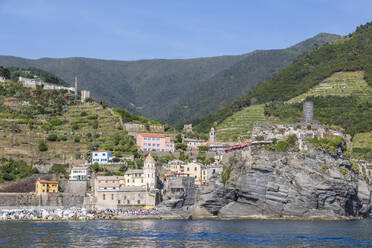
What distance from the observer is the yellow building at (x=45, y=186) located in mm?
97188

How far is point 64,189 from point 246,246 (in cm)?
5291

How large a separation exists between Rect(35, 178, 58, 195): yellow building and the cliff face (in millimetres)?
24802

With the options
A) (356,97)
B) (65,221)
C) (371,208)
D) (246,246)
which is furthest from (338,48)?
(246,246)

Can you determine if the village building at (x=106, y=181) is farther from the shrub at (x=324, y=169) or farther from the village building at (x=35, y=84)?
the village building at (x=35, y=84)

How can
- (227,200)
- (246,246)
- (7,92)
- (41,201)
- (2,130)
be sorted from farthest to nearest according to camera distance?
1. (7,92)
2. (2,130)
3. (41,201)
4. (227,200)
5. (246,246)

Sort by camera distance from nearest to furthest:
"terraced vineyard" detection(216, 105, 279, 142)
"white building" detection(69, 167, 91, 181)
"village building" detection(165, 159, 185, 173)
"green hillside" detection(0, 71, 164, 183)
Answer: "white building" detection(69, 167, 91, 181) → "village building" detection(165, 159, 185, 173) → "green hillside" detection(0, 71, 164, 183) → "terraced vineyard" detection(216, 105, 279, 142)

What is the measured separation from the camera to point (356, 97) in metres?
148

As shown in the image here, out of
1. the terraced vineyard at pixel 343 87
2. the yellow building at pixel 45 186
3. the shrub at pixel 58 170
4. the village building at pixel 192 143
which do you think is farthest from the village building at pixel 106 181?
the terraced vineyard at pixel 343 87

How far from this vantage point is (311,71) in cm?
18512

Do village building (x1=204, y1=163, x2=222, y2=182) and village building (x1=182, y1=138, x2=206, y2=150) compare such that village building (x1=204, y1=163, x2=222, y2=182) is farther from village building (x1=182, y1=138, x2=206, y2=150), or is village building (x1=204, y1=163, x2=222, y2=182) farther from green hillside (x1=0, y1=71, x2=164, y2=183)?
village building (x1=182, y1=138, x2=206, y2=150)

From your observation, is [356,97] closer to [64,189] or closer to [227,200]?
[227,200]

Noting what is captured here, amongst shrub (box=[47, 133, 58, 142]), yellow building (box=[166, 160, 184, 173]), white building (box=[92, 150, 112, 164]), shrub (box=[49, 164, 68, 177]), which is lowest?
shrub (box=[49, 164, 68, 177])

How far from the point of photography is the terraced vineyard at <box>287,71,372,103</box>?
15162 cm

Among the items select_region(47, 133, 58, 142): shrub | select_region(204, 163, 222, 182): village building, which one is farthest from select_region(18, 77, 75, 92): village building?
select_region(204, 163, 222, 182): village building
